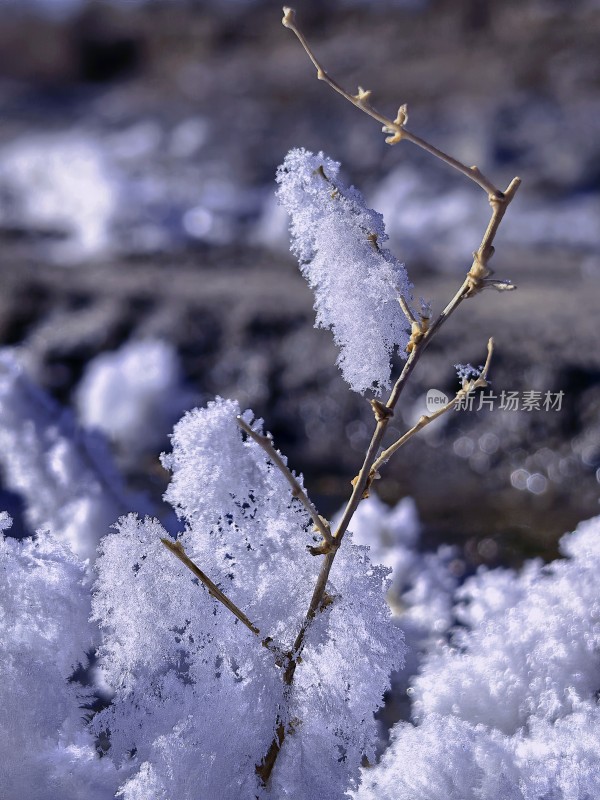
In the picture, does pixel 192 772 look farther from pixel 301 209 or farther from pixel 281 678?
pixel 301 209

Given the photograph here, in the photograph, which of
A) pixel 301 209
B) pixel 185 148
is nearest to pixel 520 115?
pixel 185 148

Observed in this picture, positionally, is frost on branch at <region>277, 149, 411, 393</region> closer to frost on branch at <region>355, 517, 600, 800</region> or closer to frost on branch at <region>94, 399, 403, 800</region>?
frost on branch at <region>94, 399, 403, 800</region>

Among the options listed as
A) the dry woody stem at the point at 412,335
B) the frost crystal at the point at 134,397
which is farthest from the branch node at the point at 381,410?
the frost crystal at the point at 134,397

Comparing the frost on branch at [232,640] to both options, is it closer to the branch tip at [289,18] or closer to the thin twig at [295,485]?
the thin twig at [295,485]

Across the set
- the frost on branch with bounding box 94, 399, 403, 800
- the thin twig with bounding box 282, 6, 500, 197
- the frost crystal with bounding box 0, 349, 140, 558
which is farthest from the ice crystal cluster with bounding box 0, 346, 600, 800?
the frost crystal with bounding box 0, 349, 140, 558

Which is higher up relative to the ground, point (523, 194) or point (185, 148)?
point (185, 148)

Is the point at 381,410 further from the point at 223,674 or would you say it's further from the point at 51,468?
the point at 51,468
